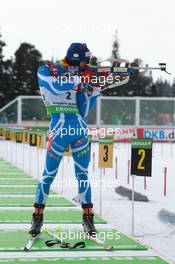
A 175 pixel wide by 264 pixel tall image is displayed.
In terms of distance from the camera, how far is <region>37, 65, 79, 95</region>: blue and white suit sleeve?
23.8 feet

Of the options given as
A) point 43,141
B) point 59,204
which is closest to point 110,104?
point 43,141

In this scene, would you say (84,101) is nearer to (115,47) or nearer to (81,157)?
(81,157)

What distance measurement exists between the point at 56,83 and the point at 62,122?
1.64ft

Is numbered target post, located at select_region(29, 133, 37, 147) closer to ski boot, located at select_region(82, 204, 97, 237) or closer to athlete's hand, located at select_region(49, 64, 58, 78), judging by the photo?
ski boot, located at select_region(82, 204, 97, 237)

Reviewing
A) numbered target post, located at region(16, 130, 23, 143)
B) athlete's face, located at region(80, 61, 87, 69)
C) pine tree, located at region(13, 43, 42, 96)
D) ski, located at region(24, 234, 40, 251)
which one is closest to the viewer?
ski, located at region(24, 234, 40, 251)

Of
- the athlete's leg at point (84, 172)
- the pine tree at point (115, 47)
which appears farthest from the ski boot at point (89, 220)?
the pine tree at point (115, 47)

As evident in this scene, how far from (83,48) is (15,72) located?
5495 centimetres

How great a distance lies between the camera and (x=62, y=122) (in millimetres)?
7277

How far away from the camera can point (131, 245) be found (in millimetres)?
7324

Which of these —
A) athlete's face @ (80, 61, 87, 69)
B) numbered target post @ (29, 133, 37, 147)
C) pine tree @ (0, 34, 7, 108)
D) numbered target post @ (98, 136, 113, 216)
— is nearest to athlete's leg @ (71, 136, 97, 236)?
athlete's face @ (80, 61, 87, 69)

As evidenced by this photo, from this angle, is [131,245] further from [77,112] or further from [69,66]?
[69,66]

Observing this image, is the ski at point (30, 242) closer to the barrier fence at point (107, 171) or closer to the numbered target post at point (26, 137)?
the barrier fence at point (107, 171)

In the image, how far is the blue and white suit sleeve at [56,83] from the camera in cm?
726

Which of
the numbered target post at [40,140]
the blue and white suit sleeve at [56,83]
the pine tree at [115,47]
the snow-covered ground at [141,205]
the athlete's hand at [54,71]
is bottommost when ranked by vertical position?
the snow-covered ground at [141,205]
